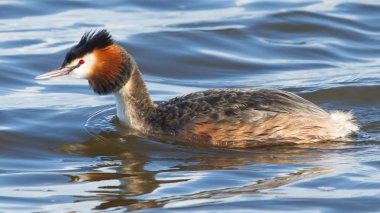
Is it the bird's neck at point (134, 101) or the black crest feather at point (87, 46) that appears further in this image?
the bird's neck at point (134, 101)

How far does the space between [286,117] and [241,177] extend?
1281mm

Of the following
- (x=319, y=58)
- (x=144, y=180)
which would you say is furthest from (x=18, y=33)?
(x=144, y=180)

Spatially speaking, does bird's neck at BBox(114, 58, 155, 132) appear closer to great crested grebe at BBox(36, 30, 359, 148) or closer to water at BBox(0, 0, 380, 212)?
great crested grebe at BBox(36, 30, 359, 148)

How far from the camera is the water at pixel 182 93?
24.6 feet

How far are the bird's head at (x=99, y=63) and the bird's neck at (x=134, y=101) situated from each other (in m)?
0.07

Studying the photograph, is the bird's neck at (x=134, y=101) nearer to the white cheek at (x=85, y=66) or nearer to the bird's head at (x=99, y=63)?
the bird's head at (x=99, y=63)

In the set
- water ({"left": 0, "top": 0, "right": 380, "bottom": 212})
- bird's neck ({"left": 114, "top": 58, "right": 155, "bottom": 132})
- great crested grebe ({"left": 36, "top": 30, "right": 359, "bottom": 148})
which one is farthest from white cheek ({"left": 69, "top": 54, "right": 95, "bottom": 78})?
water ({"left": 0, "top": 0, "right": 380, "bottom": 212})

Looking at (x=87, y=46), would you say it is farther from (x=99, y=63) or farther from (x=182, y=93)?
(x=182, y=93)

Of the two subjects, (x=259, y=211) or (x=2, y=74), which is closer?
(x=259, y=211)

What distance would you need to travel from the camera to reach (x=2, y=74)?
1177cm

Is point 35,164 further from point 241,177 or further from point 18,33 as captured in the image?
point 18,33

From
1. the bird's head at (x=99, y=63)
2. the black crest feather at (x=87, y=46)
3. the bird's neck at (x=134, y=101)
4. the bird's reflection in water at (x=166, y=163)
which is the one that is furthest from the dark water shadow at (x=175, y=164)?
the black crest feather at (x=87, y=46)

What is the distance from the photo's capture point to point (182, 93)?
37.4ft

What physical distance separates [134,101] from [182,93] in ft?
5.88
